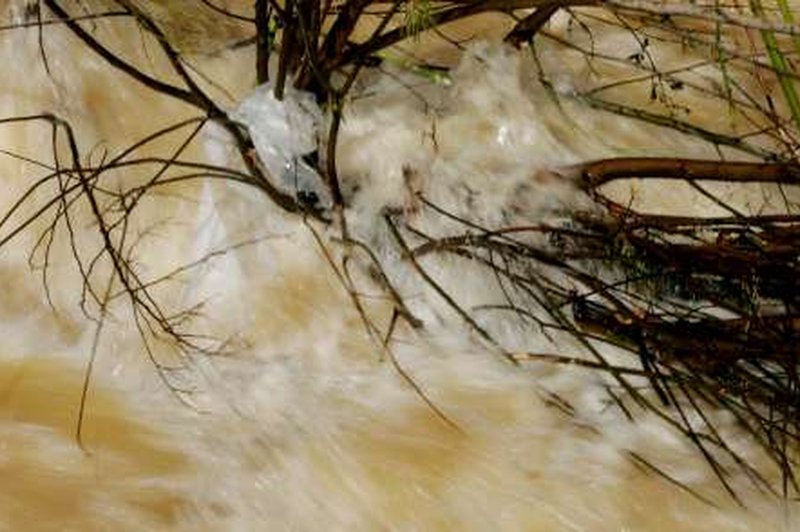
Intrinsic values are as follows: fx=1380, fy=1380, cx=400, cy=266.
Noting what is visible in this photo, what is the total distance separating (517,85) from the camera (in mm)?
3197

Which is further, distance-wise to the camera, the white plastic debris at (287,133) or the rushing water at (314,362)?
the white plastic debris at (287,133)

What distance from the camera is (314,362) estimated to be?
2812 millimetres

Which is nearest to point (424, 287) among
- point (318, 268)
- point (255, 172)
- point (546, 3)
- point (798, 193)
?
point (318, 268)

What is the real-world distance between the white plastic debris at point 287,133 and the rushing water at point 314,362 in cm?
7

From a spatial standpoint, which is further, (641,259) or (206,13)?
(206,13)

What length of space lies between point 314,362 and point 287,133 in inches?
19.2

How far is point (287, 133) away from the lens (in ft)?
9.52

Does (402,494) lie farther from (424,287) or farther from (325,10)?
(325,10)

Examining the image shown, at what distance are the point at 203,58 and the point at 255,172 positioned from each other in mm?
400

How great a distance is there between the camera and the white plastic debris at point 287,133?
2.91 m

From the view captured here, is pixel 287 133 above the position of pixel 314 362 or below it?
above

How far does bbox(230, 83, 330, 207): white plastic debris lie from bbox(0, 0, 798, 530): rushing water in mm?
72

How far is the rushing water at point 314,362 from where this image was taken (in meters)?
2.52

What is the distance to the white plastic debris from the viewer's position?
114 inches
